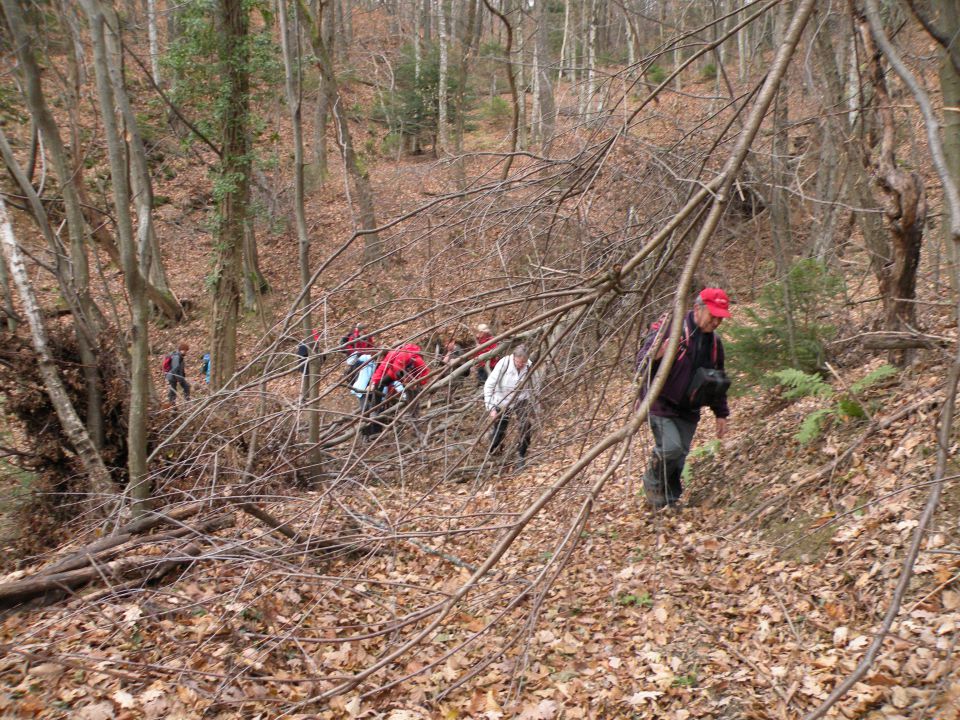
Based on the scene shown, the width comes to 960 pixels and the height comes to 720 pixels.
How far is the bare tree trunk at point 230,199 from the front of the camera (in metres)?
11.0

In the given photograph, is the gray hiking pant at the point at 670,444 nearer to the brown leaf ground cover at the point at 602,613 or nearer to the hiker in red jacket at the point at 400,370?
the brown leaf ground cover at the point at 602,613

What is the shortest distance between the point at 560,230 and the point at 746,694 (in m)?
2.74

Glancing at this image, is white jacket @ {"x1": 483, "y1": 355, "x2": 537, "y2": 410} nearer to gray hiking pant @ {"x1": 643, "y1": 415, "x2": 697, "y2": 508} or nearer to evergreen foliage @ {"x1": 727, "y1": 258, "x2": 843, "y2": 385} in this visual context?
gray hiking pant @ {"x1": 643, "y1": 415, "x2": 697, "y2": 508}

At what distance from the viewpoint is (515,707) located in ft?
12.2

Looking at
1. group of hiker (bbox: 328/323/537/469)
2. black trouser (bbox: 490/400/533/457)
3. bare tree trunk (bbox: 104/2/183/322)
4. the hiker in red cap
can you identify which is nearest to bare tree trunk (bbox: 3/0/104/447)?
bare tree trunk (bbox: 104/2/183/322)

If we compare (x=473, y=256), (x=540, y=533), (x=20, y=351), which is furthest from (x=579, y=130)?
(x=20, y=351)

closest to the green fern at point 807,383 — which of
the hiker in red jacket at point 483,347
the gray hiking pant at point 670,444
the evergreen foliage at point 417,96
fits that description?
the gray hiking pant at point 670,444

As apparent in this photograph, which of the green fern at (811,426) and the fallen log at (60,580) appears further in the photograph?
the green fern at (811,426)

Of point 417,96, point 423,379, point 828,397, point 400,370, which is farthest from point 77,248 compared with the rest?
point 417,96

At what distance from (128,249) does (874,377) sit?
18.4ft

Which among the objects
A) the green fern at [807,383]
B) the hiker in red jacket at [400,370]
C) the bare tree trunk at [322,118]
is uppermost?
the bare tree trunk at [322,118]

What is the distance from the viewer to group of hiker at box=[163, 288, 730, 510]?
2.80 meters

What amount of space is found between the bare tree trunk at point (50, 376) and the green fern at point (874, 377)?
610 centimetres

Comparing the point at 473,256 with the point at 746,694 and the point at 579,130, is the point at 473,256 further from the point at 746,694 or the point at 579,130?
the point at 746,694
